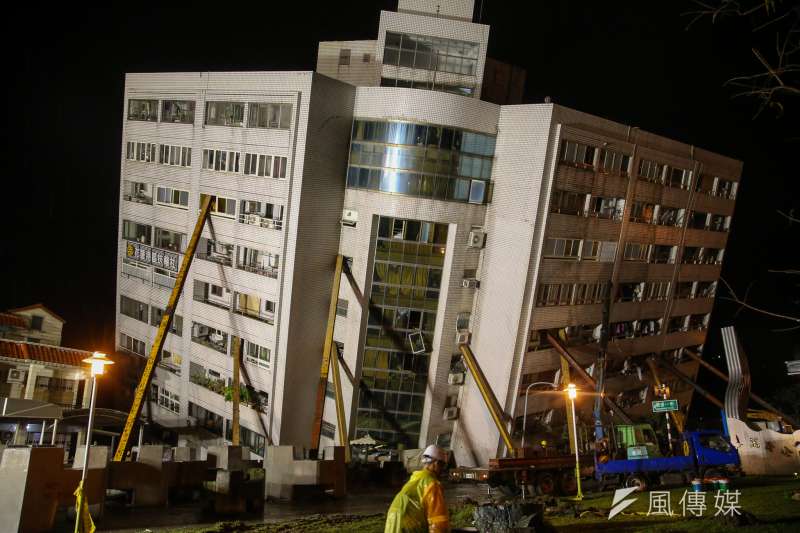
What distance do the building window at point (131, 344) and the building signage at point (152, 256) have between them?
491cm

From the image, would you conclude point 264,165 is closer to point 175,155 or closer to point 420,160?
point 420,160

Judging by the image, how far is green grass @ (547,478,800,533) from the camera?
1404cm

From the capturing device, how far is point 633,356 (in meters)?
43.2

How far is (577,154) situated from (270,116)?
1472 cm

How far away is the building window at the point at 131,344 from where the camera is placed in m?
40.0

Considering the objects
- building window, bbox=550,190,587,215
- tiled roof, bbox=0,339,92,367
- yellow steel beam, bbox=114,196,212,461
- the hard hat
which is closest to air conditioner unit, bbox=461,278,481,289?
building window, bbox=550,190,587,215

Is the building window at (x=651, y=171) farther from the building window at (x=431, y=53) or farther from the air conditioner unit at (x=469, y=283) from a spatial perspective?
the air conditioner unit at (x=469, y=283)

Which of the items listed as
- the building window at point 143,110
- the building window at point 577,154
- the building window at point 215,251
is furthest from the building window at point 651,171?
the building window at point 143,110

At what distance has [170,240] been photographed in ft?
124

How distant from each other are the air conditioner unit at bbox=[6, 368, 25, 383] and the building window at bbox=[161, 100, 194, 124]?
49.0 ft

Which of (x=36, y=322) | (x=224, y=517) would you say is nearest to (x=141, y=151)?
(x=36, y=322)

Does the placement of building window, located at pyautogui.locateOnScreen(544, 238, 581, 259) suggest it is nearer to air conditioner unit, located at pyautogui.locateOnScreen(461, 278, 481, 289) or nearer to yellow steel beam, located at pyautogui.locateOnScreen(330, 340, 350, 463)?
air conditioner unit, located at pyautogui.locateOnScreen(461, 278, 481, 289)

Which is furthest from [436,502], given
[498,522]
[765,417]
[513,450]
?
[765,417]

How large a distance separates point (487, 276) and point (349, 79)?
1296 cm
